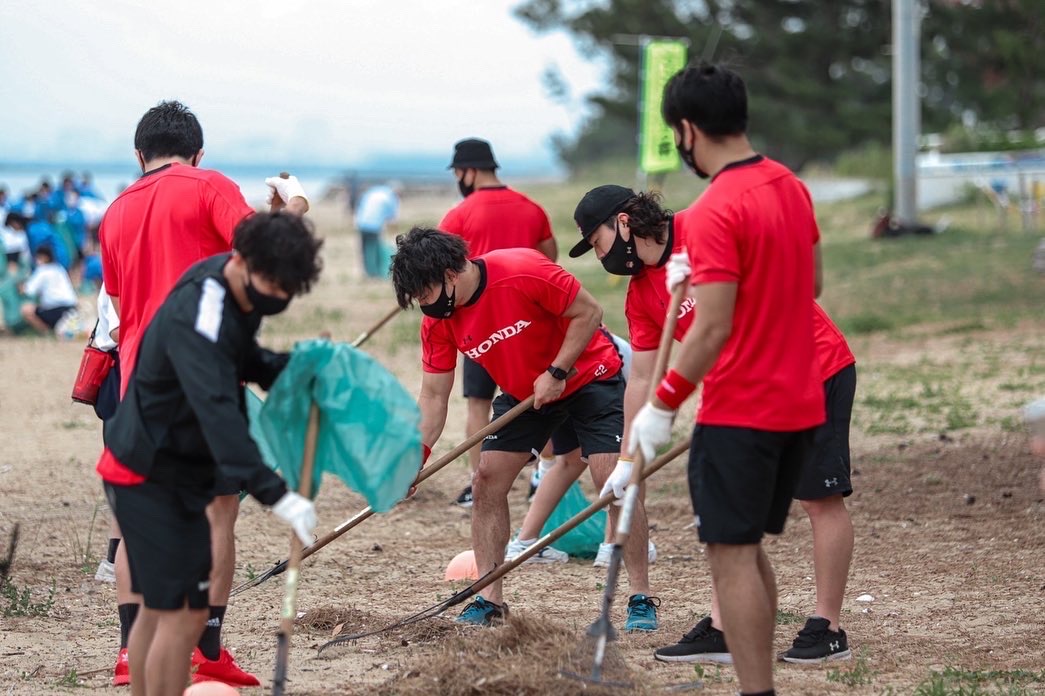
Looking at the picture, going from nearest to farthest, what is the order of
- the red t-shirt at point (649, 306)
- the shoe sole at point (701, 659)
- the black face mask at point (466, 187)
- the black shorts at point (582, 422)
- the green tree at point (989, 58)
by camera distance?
the shoe sole at point (701, 659) < the red t-shirt at point (649, 306) < the black shorts at point (582, 422) < the black face mask at point (466, 187) < the green tree at point (989, 58)

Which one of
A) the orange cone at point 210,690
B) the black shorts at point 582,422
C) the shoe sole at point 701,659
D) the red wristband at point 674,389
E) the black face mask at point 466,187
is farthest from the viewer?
the black face mask at point 466,187

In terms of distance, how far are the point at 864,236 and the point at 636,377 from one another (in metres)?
19.0

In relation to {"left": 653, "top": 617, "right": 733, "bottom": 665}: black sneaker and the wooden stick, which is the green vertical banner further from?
the wooden stick

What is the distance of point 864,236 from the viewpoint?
23.1 metres

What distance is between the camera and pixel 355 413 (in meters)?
4.02

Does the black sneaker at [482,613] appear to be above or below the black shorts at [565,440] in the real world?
below

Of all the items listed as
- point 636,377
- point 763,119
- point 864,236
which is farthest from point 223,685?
point 763,119

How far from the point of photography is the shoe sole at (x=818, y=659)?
4789 millimetres

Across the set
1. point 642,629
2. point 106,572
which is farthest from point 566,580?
point 106,572

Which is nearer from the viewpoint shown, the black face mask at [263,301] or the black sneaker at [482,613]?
the black face mask at [263,301]

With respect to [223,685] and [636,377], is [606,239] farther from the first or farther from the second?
[223,685]

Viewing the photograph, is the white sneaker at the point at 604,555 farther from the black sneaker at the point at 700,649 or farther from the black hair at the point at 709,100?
the black hair at the point at 709,100

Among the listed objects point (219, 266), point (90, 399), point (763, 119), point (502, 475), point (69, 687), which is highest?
point (763, 119)

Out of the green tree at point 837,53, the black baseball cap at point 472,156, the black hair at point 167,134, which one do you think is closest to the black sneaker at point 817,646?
the black hair at point 167,134
